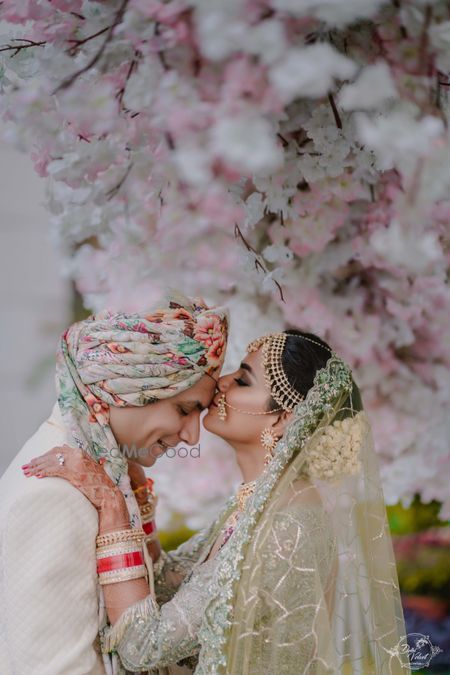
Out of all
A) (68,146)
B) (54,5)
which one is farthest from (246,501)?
(54,5)

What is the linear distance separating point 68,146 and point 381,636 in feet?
4.76

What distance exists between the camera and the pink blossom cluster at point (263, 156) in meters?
1.05

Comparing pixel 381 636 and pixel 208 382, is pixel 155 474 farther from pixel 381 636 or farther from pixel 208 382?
pixel 381 636

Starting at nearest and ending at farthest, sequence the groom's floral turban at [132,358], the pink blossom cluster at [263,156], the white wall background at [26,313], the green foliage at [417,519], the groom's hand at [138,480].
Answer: the pink blossom cluster at [263,156], the groom's floral turban at [132,358], the groom's hand at [138,480], the green foliage at [417,519], the white wall background at [26,313]

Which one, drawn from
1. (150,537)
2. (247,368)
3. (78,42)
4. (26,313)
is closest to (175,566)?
(150,537)

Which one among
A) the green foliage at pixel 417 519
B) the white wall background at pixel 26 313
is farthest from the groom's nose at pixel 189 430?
the white wall background at pixel 26 313

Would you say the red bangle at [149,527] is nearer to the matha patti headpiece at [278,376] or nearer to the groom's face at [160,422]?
the groom's face at [160,422]

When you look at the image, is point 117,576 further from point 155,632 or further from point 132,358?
point 132,358

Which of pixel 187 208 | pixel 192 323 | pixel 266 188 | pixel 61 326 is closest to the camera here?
pixel 187 208

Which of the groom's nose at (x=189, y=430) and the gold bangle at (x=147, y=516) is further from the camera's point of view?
the gold bangle at (x=147, y=516)

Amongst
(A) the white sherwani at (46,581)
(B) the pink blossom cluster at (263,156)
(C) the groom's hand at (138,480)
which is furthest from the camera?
(C) the groom's hand at (138,480)

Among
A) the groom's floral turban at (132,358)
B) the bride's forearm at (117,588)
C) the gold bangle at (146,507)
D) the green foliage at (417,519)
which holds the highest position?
the groom's floral turban at (132,358)

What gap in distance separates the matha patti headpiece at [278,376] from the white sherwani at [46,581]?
59 centimetres

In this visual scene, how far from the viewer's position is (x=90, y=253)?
2.41m
